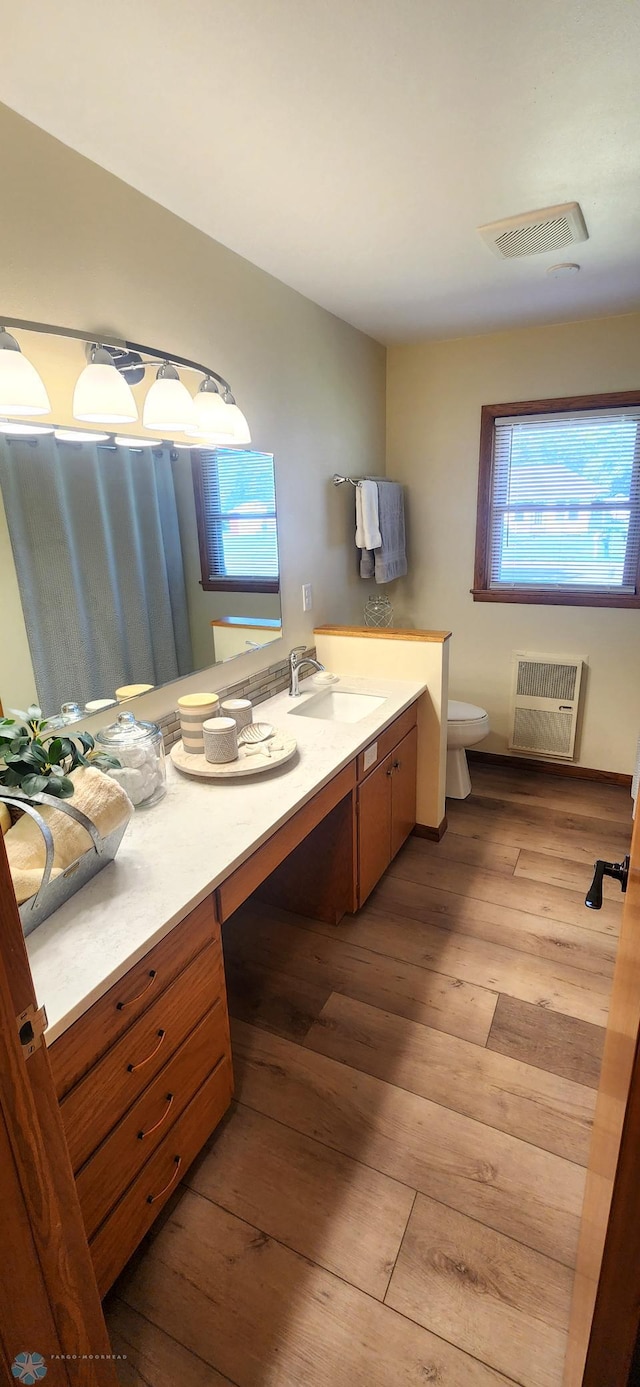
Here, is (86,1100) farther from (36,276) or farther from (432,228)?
(432,228)

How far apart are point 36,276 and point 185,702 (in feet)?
3.56

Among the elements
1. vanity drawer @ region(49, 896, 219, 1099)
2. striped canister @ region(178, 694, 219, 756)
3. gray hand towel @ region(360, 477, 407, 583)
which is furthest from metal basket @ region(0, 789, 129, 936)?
gray hand towel @ region(360, 477, 407, 583)

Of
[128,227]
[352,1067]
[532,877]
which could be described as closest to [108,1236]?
[352,1067]

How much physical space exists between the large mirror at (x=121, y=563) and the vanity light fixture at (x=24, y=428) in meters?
0.01

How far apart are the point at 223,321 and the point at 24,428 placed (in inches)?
37.4

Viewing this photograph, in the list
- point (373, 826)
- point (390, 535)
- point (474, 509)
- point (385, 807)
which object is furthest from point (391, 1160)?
point (474, 509)

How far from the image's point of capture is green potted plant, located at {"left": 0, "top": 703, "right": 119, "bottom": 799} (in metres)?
1.10

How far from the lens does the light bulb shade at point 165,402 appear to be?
1.61m

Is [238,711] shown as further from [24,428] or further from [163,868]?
[24,428]

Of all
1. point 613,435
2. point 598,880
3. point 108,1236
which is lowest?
point 108,1236

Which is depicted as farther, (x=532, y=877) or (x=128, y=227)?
(x=532, y=877)

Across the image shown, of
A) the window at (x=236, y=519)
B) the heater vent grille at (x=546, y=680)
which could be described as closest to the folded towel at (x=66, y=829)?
the window at (x=236, y=519)

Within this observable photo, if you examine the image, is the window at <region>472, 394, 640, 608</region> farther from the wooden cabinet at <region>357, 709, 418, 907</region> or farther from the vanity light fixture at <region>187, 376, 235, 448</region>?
the vanity light fixture at <region>187, 376, 235, 448</region>

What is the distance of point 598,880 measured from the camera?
0.95 m
